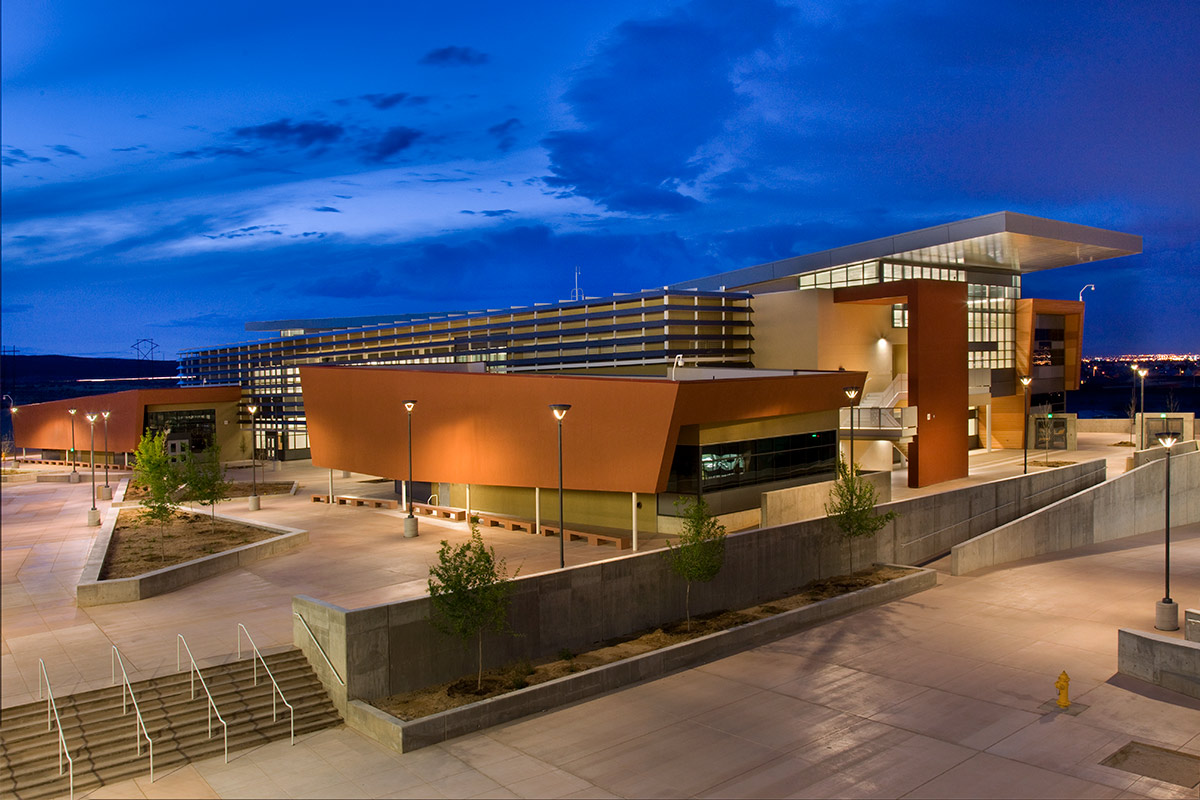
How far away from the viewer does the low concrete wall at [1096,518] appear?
33.7 metres

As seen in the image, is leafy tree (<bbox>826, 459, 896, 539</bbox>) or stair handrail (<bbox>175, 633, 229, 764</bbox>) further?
leafy tree (<bbox>826, 459, 896, 539</bbox>)

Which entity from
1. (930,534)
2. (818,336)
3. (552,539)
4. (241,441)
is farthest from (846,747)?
(241,441)

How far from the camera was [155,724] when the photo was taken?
1595 centimetres

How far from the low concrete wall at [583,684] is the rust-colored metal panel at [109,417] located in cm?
5125

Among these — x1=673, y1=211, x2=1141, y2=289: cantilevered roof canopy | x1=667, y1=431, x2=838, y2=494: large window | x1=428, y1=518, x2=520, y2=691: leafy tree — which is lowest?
x1=428, y1=518, x2=520, y2=691: leafy tree

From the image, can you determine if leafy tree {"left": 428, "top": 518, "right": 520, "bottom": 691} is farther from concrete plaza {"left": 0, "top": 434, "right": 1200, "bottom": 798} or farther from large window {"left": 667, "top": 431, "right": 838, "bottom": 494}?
large window {"left": 667, "top": 431, "right": 838, "bottom": 494}

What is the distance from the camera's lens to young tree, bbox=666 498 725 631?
2317 cm

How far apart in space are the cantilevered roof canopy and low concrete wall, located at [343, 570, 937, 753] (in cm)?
2324

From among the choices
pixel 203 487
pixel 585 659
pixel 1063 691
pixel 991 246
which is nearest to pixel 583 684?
pixel 585 659

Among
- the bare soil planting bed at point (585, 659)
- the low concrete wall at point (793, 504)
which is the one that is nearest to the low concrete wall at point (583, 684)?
the bare soil planting bed at point (585, 659)

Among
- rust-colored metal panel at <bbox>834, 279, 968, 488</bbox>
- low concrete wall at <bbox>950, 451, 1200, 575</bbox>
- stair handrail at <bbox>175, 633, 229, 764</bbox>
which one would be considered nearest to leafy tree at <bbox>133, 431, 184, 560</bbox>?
stair handrail at <bbox>175, 633, 229, 764</bbox>

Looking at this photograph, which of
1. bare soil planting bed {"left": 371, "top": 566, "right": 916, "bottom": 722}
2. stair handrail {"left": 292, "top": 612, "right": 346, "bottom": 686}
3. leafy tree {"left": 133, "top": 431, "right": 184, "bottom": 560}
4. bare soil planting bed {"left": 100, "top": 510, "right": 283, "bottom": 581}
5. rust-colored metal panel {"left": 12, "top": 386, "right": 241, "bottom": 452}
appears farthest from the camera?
rust-colored metal panel {"left": 12, "top": 386, "right": 241, "bottom": 452}

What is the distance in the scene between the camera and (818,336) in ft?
142

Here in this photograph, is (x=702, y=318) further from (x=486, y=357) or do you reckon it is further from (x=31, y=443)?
(x=31, y=443)
